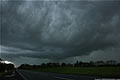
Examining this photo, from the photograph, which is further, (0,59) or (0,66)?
(0,59)

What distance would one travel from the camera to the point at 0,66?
122062 millimetres

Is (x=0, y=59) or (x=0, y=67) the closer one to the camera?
(x=0, y=67)

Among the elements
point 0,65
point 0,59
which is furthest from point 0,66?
point 0,59

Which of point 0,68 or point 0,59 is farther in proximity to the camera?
point 0,59

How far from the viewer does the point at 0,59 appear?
144375mm

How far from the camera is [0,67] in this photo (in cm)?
11938

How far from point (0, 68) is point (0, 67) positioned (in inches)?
65.5

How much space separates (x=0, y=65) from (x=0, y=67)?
12.8 feet

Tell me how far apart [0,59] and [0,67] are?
2609 cm

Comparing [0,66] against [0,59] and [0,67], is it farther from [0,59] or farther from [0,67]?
[0,59]

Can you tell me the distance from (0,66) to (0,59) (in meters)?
23.3

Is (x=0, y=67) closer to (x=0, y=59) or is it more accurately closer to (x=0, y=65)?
(x=0, y=65)

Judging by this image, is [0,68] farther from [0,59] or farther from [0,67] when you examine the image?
[0,59]

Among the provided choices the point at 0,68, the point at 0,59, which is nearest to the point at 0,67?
the point at 0,68
